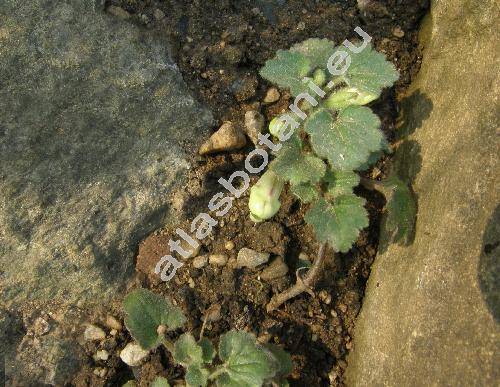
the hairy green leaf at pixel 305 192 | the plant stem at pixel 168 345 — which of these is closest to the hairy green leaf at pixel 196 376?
the plant stem at pixel 168 345

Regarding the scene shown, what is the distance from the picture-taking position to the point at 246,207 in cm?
212

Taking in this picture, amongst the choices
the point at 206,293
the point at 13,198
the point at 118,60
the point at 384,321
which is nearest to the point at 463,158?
the point at 384,321

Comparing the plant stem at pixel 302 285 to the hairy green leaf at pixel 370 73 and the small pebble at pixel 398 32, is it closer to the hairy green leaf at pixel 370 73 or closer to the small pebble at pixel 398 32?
the hairy green leaf at pixel 370 73

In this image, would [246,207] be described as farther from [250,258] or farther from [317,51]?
[317,51]

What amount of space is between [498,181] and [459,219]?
0.14 m

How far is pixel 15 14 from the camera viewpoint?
6.56 ft

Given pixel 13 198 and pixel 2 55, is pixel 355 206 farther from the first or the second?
pixel 2 55

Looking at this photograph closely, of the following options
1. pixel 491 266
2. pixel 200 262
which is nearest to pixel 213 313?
pixel 200 262

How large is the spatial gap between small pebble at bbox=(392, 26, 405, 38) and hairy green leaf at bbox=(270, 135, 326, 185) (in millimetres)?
701

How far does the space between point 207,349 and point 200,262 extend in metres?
Answer: 0.34

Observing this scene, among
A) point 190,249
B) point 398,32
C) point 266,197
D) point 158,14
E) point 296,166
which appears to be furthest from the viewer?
point 398,32

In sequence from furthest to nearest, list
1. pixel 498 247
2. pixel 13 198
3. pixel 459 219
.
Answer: pixel 13 198, pixel 459 219, pixel 498 247

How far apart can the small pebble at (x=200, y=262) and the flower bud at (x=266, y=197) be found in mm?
234

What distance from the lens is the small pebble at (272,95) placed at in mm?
2229
